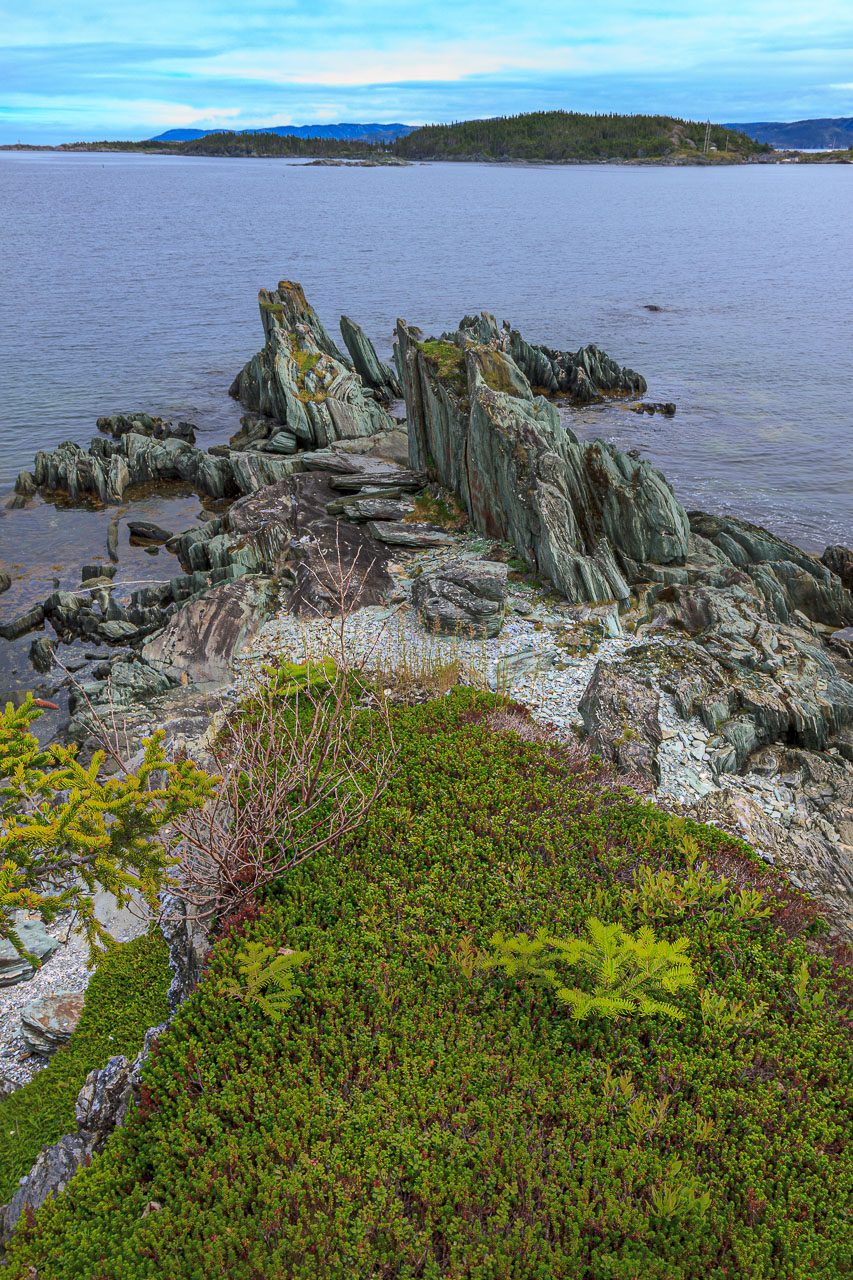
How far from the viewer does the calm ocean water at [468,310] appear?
31.7m

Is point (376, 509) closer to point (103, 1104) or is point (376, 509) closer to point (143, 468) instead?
point (143, 468)

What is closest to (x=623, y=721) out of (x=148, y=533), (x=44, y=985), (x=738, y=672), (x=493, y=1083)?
(x=738, y=672)

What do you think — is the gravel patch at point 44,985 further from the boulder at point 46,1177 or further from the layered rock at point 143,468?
the layered rock at point 143,468

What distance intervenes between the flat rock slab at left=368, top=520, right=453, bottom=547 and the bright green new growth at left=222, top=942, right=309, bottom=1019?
45.5 feet

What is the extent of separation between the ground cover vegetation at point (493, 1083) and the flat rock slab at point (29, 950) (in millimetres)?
3623

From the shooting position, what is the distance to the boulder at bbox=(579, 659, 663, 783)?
12211mm

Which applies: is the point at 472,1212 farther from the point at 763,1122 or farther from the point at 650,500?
the point at 650,500

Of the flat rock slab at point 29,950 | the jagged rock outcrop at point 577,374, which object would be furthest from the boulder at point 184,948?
the jagged rock outcrop at point 577,374

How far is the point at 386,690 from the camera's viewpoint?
14305 millimetres

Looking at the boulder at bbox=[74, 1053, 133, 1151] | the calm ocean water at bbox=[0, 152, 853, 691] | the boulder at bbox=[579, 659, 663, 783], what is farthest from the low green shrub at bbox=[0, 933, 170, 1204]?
the calm ocean water at bbox=[0, 152, 853, 691]

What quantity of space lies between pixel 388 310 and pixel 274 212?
9198cm

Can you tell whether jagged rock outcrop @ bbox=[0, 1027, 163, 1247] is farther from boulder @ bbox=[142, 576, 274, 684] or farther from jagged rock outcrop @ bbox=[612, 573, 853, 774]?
boulder @ bbox=[142, 576, 274, 684]

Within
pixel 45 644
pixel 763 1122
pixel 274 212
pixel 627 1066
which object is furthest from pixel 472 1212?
pixel 274 212

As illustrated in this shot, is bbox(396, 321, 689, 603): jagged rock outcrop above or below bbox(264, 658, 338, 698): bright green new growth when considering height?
above
